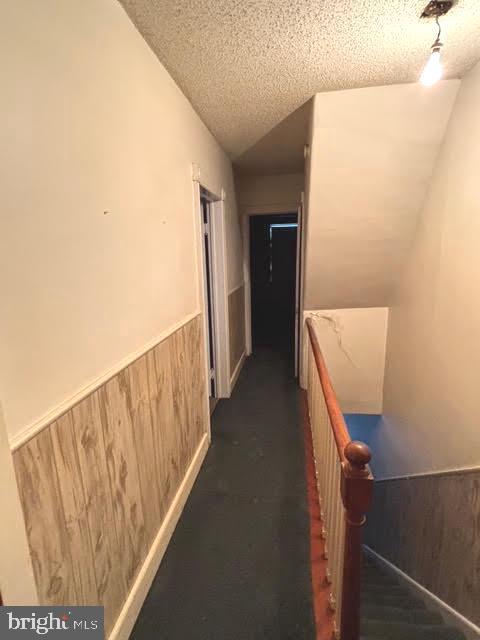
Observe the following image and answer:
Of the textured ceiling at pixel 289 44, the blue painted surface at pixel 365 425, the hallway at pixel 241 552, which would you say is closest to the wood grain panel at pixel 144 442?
the hallway at pixel 241 552

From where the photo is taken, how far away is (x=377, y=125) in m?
2.06

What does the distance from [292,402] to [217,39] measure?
9.14ft

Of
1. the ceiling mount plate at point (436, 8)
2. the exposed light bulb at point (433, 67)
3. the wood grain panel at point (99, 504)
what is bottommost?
the wood grain panel at point (99, 504)

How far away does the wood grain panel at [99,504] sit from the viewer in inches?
38.8

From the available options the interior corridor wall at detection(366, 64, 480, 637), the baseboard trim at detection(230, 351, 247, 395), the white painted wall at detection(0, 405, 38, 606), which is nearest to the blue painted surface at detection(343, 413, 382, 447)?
the interior corridor wall at detection(366, 64, 480, 637)

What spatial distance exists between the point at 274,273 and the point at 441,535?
5129 mm

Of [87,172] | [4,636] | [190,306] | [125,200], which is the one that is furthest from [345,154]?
[4,636]

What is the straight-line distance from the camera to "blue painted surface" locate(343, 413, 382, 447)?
3658 millimetres

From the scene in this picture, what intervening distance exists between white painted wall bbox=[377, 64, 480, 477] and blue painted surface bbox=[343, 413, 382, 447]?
813mm

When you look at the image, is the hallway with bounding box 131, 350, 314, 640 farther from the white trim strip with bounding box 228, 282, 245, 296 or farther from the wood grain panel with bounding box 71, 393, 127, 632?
the white trim strip with bounding box 228, 282, 245, 296

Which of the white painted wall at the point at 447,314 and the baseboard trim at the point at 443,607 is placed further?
the white painted wall at the point at 447,314

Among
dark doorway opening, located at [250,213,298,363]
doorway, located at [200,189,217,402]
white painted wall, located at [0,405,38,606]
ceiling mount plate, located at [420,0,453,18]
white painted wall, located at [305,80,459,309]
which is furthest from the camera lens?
dark doorway opening, located at [250,213,298,363]

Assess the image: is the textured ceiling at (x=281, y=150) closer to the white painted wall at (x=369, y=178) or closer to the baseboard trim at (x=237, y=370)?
the white painted wall at (x=369, y=178)

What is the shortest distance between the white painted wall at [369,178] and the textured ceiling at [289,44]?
5.6 inches
